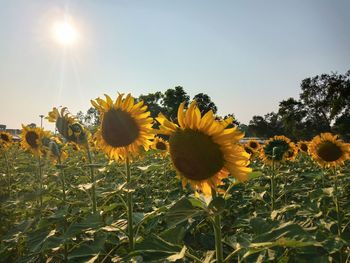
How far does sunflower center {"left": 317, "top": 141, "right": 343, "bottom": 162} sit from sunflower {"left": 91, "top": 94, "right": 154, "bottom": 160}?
9.57 feet

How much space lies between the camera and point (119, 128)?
127 inches

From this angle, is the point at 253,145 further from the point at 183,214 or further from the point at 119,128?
the point at 183,214

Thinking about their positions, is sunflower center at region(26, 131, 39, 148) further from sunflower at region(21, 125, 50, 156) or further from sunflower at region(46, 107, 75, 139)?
sunflower at region(46, 107, 75, 139)

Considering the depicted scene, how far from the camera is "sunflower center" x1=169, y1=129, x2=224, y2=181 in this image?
184cm

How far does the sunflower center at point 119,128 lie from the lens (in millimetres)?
3126

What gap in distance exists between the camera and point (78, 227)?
231cm

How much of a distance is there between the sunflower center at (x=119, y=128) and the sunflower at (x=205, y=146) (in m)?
1.30

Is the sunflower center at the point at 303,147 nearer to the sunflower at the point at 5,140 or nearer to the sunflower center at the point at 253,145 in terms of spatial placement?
the sunflower center at the point at 253,145

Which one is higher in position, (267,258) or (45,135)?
(45,135)

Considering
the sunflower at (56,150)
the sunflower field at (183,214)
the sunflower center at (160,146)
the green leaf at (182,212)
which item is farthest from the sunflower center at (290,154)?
the green leaf at (182,212)

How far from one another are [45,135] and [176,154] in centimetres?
421

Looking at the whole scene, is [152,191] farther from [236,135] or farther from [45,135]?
[236,135]

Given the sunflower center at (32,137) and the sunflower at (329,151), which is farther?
the sunflower center at (32,137)

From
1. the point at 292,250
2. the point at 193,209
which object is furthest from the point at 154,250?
the point at 292,250
